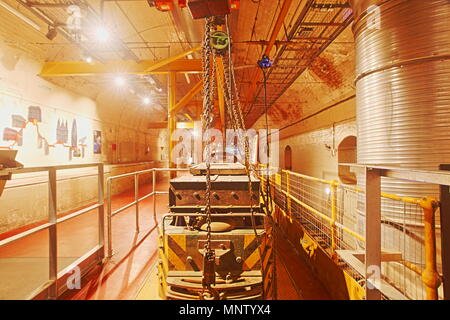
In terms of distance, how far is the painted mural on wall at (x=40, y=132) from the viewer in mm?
5918

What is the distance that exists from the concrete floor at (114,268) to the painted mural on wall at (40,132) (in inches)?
102

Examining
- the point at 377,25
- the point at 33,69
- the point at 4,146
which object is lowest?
the point at 4,146

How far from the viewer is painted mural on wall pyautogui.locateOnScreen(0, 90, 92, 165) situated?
19.4 feet

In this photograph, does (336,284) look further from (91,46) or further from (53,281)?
(91,46)

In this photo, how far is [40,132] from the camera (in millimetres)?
6965

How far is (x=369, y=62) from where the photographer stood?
4.02 m

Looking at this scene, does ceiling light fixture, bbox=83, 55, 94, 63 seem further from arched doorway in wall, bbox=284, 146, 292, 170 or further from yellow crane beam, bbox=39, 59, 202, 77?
arched doorway in wall, bbox=284, 146, 292, 170

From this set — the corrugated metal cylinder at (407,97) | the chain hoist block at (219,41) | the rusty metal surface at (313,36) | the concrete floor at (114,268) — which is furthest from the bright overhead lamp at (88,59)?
the corrugated metal cylinder at (407,97)

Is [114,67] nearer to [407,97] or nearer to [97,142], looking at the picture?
[97,142]

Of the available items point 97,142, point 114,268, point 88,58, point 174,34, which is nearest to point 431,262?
point 114,268

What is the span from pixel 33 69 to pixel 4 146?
2597 mm

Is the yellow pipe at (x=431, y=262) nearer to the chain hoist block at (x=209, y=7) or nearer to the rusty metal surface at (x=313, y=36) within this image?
the chain hoist block at (x=209, y=7)

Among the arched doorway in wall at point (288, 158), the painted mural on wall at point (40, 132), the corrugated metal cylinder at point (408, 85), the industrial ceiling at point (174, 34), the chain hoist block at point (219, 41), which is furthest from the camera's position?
the arched doorway in wall at point (288, 158)
